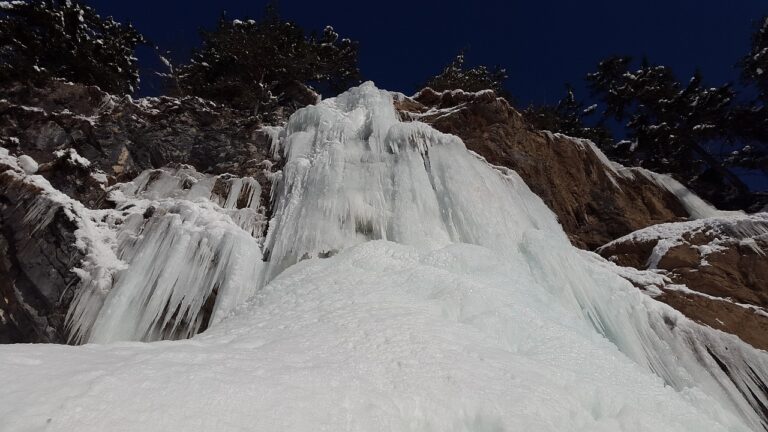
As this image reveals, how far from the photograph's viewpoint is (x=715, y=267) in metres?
6.68

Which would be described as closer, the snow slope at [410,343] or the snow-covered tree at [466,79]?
the snow slope at [410,343]

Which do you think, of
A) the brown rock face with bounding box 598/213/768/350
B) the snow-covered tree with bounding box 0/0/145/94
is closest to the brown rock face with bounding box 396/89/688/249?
the brown rock face with bounding box 598/213/768/350

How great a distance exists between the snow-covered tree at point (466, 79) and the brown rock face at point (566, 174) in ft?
15.3

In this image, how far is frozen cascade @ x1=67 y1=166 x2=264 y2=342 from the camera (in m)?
4.55

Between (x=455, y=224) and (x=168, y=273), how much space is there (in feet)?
12.3

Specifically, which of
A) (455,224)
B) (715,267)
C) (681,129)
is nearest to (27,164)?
(455,224)

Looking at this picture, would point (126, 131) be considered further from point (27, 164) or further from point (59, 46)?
point (59, 46)

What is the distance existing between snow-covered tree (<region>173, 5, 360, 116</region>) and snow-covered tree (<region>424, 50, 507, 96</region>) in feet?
14.7

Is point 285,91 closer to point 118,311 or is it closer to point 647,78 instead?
point 118,311

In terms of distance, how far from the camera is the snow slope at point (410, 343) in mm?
1735

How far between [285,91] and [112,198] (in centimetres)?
752

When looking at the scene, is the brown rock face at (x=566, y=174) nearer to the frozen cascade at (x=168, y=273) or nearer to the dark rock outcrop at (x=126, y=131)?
the dark rock outcrop at (x=126, y=131)

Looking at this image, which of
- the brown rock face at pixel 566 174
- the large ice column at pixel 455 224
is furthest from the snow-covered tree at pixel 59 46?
the brown rock face at pixel 566 174

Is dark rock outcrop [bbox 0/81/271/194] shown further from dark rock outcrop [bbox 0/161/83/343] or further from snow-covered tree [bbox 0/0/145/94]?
A: dark rock outcrop [bbox 0/161/83/343]
